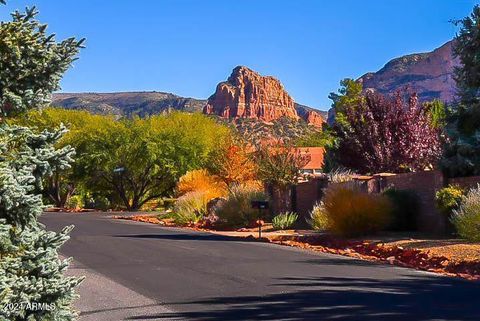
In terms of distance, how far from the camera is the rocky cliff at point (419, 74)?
158 meters

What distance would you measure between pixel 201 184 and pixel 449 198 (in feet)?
89.1

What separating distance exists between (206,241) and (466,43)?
413 inches

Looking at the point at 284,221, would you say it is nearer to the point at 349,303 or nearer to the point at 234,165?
the point at 234,165

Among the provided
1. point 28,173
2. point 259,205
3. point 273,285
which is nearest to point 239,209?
point 259,205

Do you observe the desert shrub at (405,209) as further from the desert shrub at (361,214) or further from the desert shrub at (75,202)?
the desert shrub at (75,202)

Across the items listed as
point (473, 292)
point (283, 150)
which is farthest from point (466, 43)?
point (283, 150)

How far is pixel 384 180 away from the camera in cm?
2631

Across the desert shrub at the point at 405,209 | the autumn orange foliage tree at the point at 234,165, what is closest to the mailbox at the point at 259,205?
the desert shrub at the point at 405,209

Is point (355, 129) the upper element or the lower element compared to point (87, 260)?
upper

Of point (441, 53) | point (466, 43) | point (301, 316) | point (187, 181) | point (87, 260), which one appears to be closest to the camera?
point (301, 316)

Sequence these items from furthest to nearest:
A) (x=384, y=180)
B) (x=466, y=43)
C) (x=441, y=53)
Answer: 1. (x=441, y=53)
2. (x=384, y=180)
3. (x=466, y=43)

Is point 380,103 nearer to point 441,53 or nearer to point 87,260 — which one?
point 87,260

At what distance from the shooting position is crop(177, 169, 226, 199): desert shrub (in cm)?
4491

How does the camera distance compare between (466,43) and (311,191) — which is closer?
(466,43)
